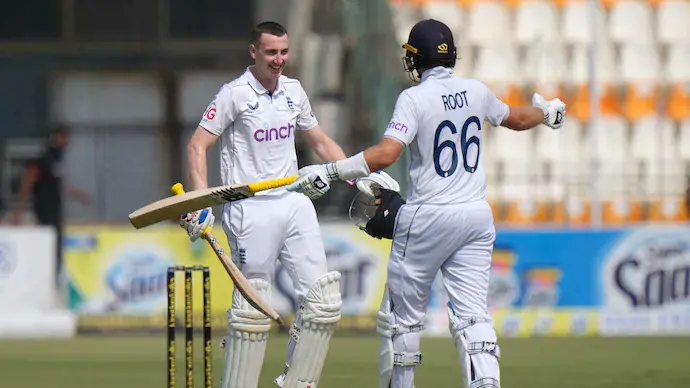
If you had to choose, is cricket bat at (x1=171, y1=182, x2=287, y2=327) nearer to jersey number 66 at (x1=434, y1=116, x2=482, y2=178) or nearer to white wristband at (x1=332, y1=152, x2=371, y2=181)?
white wristband at (x1=332, y1=152, x2=371, y2=181)

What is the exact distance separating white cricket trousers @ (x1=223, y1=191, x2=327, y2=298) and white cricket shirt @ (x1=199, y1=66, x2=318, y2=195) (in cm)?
13

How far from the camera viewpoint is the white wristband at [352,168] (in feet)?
18.2

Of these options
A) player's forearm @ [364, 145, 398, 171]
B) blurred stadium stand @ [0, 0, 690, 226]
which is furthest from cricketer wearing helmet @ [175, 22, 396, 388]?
blurred stadium stand @ [0, 0, 690, 226]

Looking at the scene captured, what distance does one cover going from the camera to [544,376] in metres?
8.41

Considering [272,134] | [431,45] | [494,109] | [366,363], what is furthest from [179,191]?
[366,363]

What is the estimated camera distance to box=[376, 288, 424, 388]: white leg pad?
18.9ft

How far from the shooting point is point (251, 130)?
638cm

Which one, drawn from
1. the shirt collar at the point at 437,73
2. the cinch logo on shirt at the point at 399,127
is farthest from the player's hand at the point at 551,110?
the cinch logo on shirt at the point at 399,127

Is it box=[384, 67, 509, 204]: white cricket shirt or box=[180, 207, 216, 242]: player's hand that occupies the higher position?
box=[384, 67, 509, 204]: white cricket shirt

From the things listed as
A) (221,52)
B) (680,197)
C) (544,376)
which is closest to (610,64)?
(680,197)

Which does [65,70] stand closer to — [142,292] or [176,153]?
[176,153]

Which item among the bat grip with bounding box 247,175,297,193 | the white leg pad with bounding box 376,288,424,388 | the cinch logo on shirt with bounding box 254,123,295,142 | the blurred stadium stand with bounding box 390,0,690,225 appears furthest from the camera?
the blurred stadium stand with bounding box 390,0,690,225

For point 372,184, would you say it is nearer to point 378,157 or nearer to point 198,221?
point 378,157

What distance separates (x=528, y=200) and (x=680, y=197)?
53.1 inches
